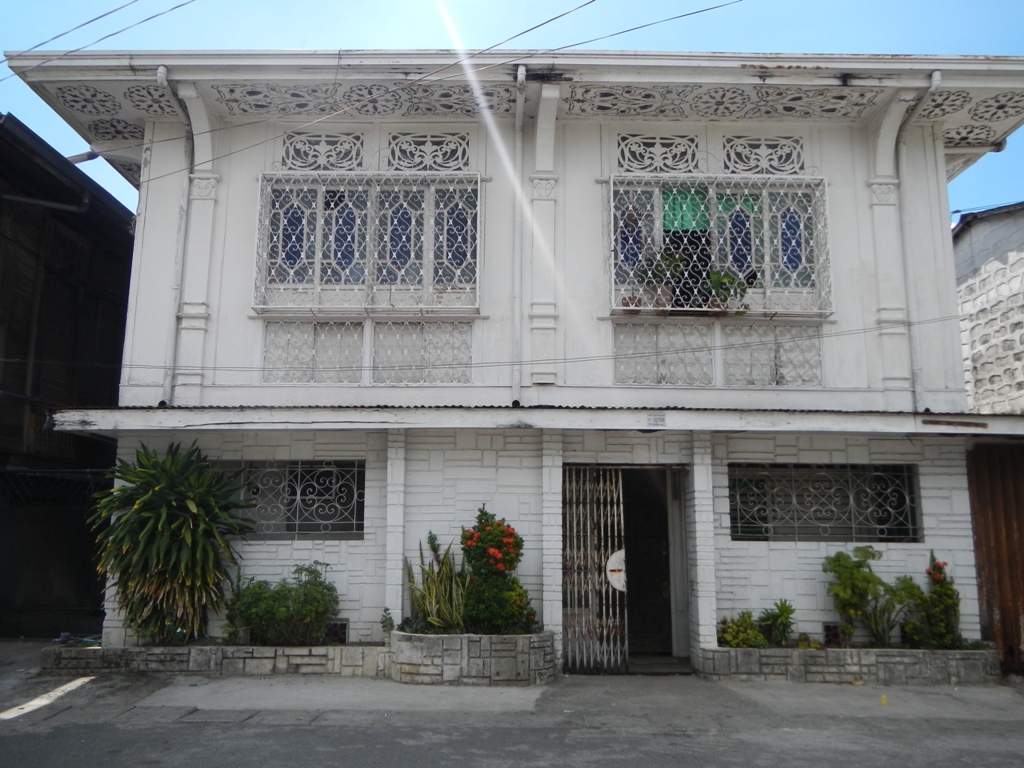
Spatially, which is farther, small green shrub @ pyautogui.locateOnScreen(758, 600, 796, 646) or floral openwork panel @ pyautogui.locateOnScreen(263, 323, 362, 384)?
floral openwork panel @ pyautogui.locateOnScreen(263, 323, 362, 384)

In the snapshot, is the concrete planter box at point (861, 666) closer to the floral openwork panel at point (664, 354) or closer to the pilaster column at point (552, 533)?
the pilaster column at point (552, 533)

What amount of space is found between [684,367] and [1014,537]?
4227mm

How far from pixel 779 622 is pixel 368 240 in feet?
20.9

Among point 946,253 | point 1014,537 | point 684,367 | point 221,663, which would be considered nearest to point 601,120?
point 684,367

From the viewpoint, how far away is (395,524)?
948 cm

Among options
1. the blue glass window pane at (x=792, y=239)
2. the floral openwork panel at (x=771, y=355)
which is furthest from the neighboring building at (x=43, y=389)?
the blue glass window pane at (x=792, y=239)

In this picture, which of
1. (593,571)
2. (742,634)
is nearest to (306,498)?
(593,571)

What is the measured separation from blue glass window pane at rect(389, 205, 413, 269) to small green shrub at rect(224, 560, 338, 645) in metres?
3.73

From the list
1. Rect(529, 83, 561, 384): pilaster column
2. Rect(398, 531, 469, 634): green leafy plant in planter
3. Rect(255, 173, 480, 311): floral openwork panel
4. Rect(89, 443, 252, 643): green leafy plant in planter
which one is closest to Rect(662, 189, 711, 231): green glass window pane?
Rect(529, 83, 561, 384): pilaster column

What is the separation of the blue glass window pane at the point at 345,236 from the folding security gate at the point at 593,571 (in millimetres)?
3609

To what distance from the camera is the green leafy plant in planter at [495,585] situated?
8.80 metres

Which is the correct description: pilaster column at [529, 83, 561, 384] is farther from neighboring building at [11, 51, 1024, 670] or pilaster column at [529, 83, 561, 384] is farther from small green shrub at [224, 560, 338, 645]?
small green shrub at [224, 560, 338, 645]

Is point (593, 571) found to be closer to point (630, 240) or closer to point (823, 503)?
point (823, 503)

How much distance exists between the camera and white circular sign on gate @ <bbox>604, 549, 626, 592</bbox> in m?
9.77
